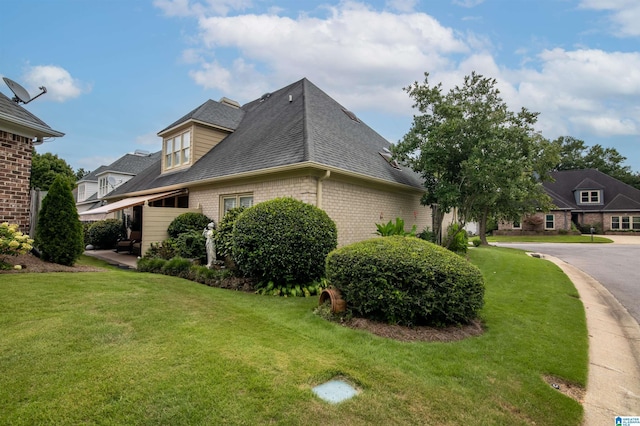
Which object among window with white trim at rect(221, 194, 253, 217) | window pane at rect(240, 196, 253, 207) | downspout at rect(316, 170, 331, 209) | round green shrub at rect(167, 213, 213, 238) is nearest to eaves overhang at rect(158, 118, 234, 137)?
window with white trim at rect(221, 194, 253, 217)

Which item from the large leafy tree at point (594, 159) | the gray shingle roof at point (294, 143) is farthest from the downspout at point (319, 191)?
the large leafy tree at point (594, 159)

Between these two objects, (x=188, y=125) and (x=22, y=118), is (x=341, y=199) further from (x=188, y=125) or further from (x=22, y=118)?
(x=188, y=125)

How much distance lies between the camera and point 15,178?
8.45 meters

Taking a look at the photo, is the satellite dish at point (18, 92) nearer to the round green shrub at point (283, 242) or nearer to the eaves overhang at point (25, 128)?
the eaves overhang at point (25, 128)

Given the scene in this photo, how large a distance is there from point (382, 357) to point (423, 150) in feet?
34.4

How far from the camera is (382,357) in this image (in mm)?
4004

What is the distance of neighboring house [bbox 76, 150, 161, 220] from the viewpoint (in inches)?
1073

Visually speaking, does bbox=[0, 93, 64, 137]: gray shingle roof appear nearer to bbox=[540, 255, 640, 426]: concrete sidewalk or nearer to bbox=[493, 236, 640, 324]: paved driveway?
bbox=[540, 255, 640, 426]: concrete sidewalk

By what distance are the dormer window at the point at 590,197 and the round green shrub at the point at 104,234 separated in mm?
48005

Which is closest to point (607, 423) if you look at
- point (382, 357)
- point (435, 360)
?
point (435, 360)

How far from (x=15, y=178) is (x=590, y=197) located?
50084 mm

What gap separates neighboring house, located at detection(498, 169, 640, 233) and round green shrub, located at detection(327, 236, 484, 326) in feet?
121

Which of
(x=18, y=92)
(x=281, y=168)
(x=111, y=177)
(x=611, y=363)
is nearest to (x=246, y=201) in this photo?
(x=281, y=168)

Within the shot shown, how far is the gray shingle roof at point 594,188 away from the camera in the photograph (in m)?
35.0
